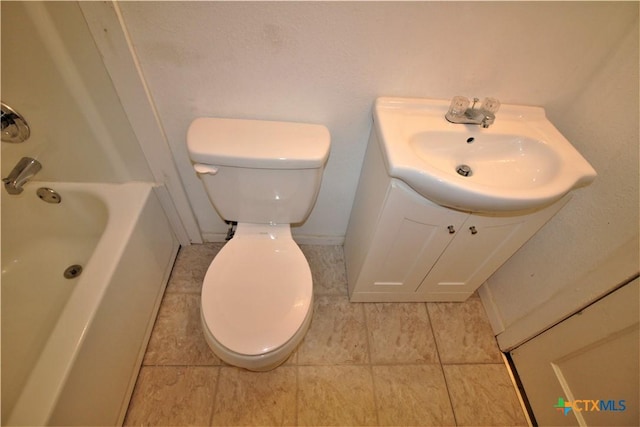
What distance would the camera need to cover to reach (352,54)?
813 mm

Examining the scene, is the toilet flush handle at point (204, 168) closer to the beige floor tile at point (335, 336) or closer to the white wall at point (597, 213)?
the beige floor tile at point (335, 336)

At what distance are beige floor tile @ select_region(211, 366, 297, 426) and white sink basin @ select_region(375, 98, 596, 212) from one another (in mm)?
910

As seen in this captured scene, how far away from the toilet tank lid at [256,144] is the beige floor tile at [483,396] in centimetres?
106

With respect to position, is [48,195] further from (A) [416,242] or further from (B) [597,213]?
(B) [597,213]

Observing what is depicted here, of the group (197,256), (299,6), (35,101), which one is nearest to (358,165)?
(299,6)

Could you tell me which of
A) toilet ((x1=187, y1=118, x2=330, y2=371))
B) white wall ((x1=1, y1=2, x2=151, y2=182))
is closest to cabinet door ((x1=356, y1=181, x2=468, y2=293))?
toilet ((x1=187, y1=118, x2=330, y2=371))

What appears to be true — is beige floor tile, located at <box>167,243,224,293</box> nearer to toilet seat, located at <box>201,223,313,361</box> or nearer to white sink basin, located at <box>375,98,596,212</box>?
toilet seat, located at <box>201,223,313,361</box>

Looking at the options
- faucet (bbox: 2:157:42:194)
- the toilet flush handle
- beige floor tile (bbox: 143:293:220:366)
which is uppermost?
the toilet flush handle

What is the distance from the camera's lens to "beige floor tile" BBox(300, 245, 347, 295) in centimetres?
138

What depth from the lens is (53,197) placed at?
1061 mm

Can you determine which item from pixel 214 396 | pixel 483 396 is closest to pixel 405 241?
pixel 483 396

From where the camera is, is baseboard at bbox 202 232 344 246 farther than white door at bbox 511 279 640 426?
Yes

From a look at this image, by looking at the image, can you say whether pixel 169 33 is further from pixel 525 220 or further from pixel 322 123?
pixel 525 220

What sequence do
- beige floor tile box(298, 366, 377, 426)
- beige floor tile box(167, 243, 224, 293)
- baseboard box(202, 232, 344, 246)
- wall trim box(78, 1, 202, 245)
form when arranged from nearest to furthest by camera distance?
wall trim box(78, 1, 202, 245), beige floor tile box(298, 366, 377, 426), beige floor tile box(167, 243, 224, 293), baseboard box(202, 232, 344, 246)
